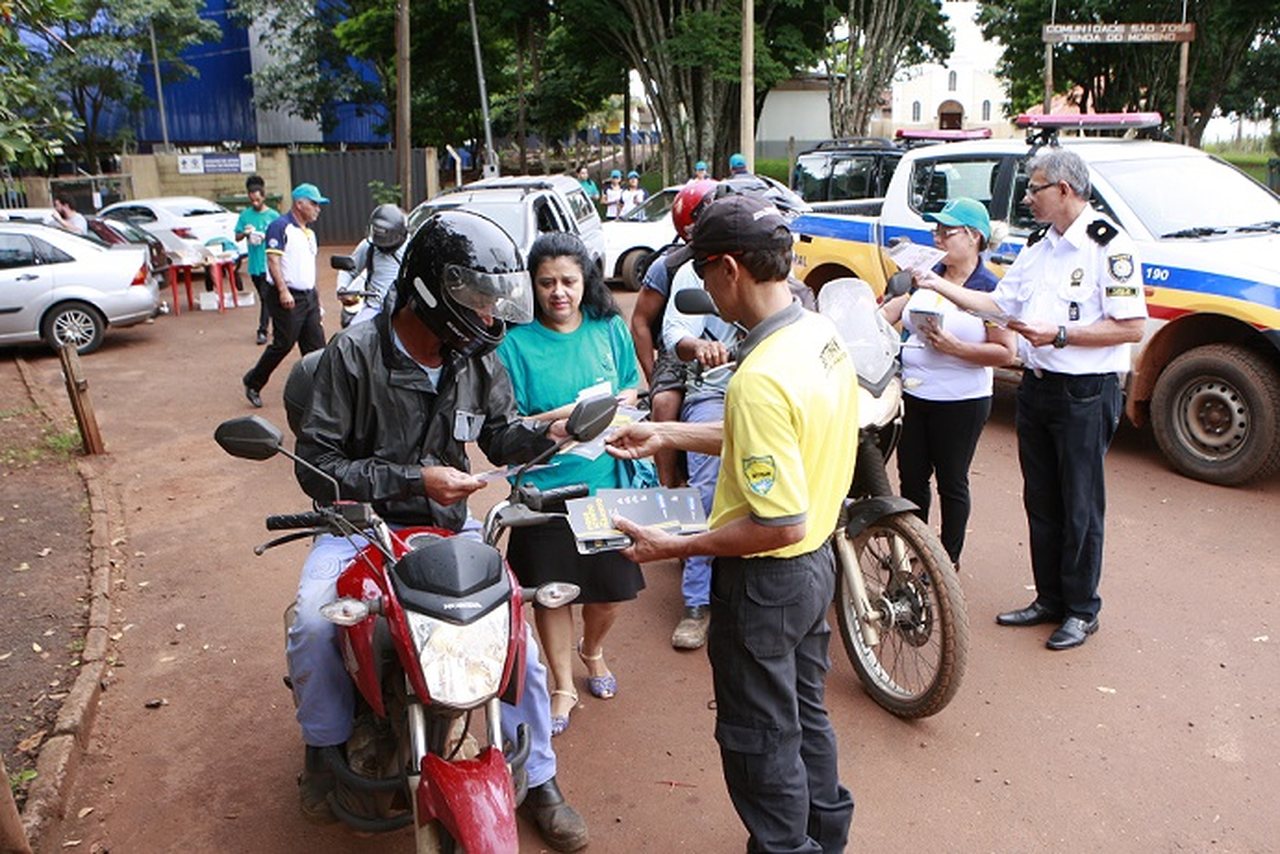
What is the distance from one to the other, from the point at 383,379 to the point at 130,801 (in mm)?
1879

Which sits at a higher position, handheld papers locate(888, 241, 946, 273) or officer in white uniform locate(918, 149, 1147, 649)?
handheld papers locate(888, 241, 946, 273)

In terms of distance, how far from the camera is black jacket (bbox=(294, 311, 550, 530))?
292 cm

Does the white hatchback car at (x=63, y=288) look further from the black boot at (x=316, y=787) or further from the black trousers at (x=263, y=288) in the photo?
the black boot at (x=316, y=787)

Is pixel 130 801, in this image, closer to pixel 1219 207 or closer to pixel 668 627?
pixel 668 627

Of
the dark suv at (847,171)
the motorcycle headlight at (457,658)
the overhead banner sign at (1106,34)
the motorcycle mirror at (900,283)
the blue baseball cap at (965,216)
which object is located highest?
the overhead banner sign at (1106,34)

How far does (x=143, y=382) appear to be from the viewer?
1075cm

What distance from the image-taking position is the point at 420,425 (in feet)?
10.2

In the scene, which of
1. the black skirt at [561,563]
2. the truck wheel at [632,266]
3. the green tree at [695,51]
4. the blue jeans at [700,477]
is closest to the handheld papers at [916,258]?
the blue jeans at [700,477]

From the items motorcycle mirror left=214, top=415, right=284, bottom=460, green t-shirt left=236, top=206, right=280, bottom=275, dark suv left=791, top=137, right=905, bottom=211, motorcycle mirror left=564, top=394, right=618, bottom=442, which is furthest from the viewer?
dark suv left=791, top=137, right=905, bottom=211

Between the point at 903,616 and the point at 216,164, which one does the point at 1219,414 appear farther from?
the point at 216,164

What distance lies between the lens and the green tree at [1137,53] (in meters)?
26.0

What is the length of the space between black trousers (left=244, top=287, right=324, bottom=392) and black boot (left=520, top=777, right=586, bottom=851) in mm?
6683

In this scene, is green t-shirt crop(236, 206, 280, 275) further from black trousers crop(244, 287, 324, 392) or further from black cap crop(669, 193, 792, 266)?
black cap crop(669, 193, 792, 266)

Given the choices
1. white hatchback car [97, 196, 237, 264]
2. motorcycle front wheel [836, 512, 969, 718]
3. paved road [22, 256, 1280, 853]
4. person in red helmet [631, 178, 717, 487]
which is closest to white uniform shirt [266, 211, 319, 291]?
paved road [22, 256, 1280, 853]
